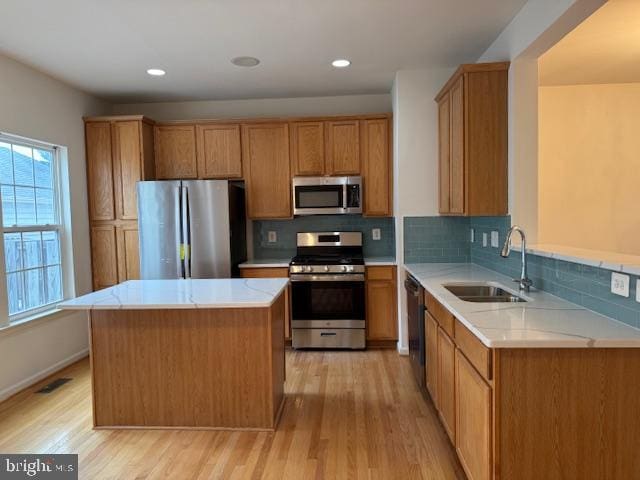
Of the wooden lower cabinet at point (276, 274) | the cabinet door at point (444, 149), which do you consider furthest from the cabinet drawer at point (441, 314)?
the wooden lower cabinet at point (276, 274)

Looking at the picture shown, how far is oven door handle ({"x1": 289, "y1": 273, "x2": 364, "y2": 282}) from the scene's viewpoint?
4.04 meters

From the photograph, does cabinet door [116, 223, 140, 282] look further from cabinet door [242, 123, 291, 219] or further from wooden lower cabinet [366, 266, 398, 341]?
wooden lower cabinet [366, 266, 398, 341]

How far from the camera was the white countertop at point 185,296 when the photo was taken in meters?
2.31

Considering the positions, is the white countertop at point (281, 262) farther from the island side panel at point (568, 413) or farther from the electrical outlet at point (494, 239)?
the island side panel at point (568, 413)

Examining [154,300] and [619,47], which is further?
[619,47]

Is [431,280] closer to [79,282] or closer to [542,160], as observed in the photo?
[542,160]

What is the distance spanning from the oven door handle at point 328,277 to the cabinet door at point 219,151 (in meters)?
1.28

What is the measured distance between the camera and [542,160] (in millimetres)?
3994

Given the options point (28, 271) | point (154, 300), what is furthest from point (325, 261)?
point (28, 271)

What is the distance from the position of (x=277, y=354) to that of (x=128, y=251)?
2.35m

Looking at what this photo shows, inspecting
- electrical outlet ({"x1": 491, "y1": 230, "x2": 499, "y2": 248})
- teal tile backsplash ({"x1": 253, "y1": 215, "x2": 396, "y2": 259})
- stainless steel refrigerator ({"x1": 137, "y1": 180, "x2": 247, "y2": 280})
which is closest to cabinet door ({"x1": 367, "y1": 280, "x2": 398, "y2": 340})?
teal tile backsplash ({"x1": 253, "y1": 215, "x2": 396, "y2": 259})

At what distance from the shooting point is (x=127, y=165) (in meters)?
4.18

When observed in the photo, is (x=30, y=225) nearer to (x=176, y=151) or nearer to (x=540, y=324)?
(x=176, y=151)

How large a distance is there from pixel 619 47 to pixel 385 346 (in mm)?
3171
